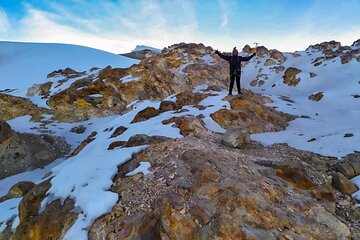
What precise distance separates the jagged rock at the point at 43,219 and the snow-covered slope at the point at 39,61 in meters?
34.9

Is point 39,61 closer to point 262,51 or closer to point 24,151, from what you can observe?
point 262,51

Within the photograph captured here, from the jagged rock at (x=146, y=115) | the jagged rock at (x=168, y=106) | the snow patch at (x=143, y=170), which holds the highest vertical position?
the snow patch at (x=143, y=170)

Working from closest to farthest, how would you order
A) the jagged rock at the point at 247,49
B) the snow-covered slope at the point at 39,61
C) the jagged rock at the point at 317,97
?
the jagged rock at the point at 317,97, the snow-covered slope at the point at 39,61, the jagged rock at the point at 247,49

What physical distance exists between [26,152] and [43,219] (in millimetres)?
13652

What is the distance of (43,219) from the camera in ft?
27.3

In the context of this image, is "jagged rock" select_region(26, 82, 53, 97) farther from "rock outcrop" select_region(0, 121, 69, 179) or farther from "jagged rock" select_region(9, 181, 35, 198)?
"jagged rock" select_region(9, 181, 35, 198)

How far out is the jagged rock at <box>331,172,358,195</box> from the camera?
27.3 ft

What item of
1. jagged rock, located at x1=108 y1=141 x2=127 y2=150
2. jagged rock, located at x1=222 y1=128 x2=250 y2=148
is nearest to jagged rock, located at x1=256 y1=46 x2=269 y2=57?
jagged rock, located at x1=222 y1=128 x2=250 y2=148

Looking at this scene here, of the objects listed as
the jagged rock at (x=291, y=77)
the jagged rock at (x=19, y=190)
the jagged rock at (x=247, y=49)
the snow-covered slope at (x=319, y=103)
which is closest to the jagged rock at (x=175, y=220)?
the snow-covered slope at (x=319, y=103)

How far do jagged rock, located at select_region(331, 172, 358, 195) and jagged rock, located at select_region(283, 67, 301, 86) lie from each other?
2363 cm

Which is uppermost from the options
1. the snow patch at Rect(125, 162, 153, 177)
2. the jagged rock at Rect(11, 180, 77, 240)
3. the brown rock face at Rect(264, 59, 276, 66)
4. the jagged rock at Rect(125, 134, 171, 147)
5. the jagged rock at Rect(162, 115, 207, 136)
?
the snow patch at Rect(125, 162, 153, 177)

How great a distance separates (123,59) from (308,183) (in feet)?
202

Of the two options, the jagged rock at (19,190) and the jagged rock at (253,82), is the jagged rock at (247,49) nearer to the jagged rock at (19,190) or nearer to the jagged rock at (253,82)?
the jagged rock at (253,82)

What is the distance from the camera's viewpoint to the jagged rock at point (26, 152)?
1906 centimetres
